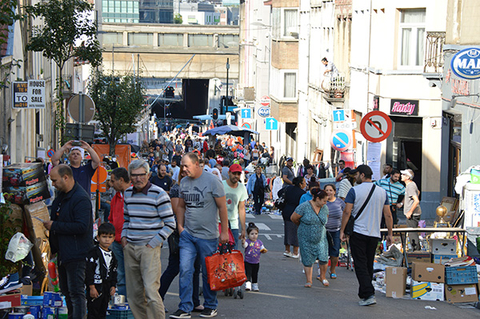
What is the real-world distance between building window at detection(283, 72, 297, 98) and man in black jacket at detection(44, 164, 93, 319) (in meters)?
40.5

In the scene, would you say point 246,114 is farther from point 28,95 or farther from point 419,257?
point 419,257

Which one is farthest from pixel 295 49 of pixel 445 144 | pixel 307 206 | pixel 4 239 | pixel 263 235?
pixel 4 239

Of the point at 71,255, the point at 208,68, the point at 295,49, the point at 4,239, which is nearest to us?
the point at 71,255

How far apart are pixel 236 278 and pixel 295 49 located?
39005 millimetres

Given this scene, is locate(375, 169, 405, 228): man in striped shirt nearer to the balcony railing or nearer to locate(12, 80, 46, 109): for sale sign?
the balcony railing

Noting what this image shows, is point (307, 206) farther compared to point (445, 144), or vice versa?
point (445, 144)

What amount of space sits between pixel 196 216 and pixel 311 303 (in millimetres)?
2373

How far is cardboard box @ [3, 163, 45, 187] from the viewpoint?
31.6 feet

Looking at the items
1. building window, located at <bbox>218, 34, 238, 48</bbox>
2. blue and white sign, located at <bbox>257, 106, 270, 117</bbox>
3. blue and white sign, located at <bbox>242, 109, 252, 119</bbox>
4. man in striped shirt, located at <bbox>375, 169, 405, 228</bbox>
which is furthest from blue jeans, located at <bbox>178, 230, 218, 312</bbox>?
building window, located at <bbox>218, 34, 238, 48</bbox>

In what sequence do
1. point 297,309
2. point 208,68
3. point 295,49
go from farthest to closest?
point 208,68, point 295,49, point 297,309

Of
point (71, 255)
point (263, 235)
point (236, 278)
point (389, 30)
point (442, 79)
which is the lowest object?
point (263, 235)

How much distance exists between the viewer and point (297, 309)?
9.95 m

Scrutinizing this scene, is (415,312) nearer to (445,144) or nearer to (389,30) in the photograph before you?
(445,144)

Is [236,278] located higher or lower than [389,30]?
lower
